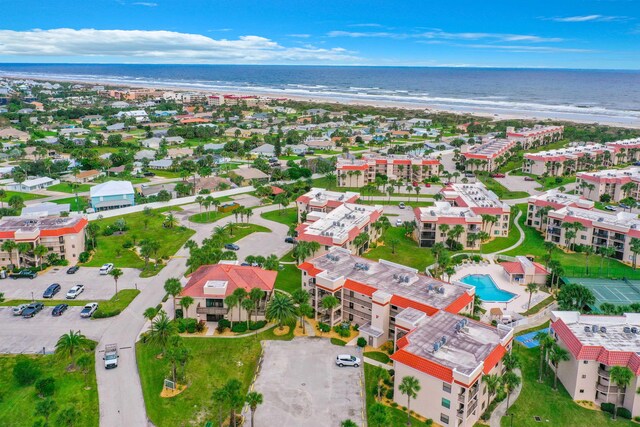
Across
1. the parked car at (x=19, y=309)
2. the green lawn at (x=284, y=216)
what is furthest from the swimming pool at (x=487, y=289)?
the parked car at (x=19, y=309)

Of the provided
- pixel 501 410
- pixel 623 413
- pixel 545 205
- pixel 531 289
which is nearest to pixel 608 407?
pixel 623 413

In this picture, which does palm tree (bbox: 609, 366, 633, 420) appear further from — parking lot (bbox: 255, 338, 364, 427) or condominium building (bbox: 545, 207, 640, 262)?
condominium building (bbox: 545, 207, 640, 262)

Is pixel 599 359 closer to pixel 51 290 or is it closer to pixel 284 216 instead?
pixel 51 290

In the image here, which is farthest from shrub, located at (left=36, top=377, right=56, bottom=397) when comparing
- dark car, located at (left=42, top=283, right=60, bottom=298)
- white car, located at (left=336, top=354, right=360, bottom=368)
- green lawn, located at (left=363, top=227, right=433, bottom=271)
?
green lawn, located at (left=363, top=227, right=433, bottom=271)

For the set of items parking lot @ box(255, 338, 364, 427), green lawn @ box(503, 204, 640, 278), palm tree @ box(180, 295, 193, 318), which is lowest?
parking lot @ box(255, 338, 364, 427)

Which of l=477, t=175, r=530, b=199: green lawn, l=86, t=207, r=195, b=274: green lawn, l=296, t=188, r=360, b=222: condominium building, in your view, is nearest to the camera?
l=86, t=207, r=195, b=274: green lawn

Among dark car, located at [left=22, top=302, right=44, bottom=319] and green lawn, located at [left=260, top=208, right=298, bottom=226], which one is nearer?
dark car, located at [left=22, top=302, right=44, bottom=319]

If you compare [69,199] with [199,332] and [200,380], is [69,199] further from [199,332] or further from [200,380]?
[200,380]
